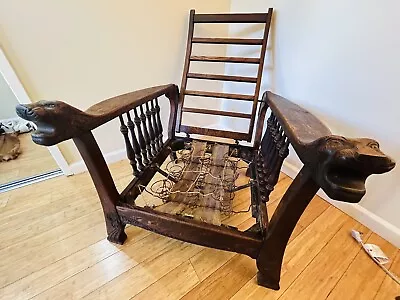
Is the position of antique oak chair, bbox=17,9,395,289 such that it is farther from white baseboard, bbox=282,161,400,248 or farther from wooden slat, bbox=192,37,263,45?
white baseboard, bbox=282,161,400,248

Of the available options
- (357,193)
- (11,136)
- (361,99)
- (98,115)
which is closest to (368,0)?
(361,99)

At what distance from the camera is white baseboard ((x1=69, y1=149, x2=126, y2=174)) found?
1412mm

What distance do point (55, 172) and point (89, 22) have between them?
95 centimetres

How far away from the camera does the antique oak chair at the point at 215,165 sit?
18.0 inches

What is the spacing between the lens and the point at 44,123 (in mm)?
561

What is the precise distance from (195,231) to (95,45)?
3.48ft

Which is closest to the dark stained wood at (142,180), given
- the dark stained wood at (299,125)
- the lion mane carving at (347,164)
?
the dark stained wood at (299,125)

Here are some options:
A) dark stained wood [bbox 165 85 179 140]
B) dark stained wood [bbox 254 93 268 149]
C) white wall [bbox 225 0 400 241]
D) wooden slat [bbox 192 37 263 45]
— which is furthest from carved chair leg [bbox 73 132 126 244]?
white wall [bbox 225 0 400 241]

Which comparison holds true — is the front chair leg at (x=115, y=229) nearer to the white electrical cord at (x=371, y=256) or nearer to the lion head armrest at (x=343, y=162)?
the lion head armrest at (x=343, y=162)

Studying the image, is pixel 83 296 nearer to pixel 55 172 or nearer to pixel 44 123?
pixel 44 123

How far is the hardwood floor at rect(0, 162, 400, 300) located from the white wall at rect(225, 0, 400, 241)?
28 centimetres

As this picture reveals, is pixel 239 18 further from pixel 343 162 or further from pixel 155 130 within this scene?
pixel 343 162

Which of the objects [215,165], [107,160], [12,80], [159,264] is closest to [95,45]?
[12,80]

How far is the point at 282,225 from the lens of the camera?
69cm
